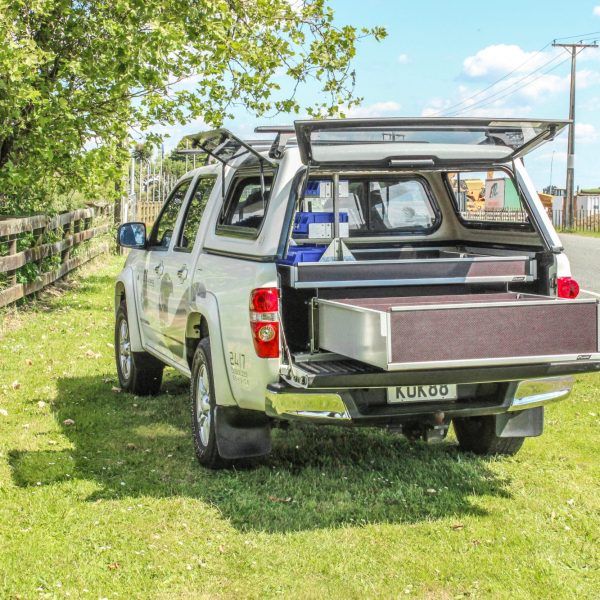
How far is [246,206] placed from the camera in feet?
23.0

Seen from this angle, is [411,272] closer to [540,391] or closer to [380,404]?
[380,404]

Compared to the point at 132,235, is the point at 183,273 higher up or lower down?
lower down

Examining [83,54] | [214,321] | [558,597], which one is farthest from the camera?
[83,54]

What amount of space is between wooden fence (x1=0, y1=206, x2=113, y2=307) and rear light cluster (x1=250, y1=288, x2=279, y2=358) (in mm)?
9124

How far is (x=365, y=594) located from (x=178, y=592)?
32.6 inches

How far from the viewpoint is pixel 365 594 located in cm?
473

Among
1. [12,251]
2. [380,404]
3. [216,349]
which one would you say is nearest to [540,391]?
[380,404]

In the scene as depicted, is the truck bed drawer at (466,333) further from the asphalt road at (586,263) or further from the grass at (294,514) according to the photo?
the asphalt road at (586,263)

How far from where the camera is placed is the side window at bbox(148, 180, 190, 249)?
857cm

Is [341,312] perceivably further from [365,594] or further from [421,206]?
[421,206]

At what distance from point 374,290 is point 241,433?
3.94ft

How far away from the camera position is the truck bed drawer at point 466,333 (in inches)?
211

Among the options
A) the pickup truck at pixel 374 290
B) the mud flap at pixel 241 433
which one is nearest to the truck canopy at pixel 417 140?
the pickup truck at pixel 374 290

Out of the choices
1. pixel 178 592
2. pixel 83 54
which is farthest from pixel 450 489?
pixel 83 54
